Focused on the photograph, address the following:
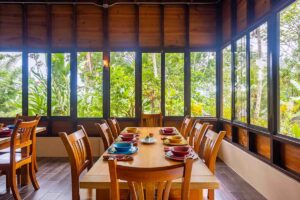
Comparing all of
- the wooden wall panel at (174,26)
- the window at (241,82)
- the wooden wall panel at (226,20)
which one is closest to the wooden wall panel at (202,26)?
the wooden wall panel at (174,26)

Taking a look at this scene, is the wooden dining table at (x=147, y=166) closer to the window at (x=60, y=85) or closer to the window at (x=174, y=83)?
the window at (x=174, y=83)

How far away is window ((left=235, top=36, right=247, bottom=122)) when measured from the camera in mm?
4445

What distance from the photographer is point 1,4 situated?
574 cm

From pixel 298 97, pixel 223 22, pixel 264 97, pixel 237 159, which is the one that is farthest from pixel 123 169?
pixel 223 22

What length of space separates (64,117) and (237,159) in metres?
3.61

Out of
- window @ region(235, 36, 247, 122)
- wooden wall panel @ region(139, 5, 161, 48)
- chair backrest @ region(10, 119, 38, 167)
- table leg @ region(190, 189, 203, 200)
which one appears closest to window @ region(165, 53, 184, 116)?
wooden wall panel @ region(139, 5, 161, 48)

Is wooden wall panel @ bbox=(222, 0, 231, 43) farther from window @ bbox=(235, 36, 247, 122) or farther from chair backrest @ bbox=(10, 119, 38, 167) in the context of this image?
chair backrest @ bbox=(10, 119, 38, 167)

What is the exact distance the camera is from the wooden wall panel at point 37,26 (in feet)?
18.9

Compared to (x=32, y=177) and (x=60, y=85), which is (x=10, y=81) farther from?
(x=32, y=177)

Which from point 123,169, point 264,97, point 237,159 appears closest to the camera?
point 123,169

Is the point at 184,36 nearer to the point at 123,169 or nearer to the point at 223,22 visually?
the point at 223,22

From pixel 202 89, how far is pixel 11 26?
14.2ft

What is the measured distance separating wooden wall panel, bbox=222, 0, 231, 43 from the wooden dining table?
11.6ft

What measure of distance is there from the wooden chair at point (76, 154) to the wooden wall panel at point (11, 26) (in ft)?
13.7
